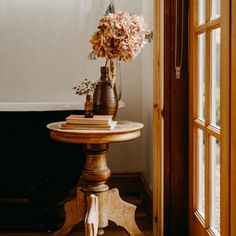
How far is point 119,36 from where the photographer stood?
7.49 ft

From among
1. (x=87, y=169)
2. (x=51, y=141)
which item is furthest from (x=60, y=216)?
(x=87, y=169)

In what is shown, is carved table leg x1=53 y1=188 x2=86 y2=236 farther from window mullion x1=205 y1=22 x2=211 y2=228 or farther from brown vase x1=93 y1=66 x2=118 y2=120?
window mullion x1=205 y1=22 x2=211 y2=228

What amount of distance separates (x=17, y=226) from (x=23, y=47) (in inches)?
54.5

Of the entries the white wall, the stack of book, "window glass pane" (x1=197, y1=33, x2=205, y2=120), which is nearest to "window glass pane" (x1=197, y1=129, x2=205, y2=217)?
"window glass pane" (x1=197, y1=33, x2=205, y2=120)

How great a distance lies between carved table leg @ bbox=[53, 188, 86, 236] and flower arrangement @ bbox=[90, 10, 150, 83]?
2.27 ft

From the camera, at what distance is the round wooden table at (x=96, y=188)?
2145 millimetres

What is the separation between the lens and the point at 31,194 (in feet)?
9.13

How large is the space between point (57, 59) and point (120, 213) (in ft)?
5.19

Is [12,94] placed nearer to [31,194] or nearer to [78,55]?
[78,55]

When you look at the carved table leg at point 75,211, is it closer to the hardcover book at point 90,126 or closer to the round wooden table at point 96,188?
the round wooden table at point 96,188

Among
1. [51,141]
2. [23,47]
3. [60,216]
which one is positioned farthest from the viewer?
[23,47]

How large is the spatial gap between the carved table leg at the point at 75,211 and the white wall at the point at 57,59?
122cm

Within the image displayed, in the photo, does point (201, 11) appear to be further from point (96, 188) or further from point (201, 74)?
point (96, 188)

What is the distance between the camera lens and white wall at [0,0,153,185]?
140 inches
